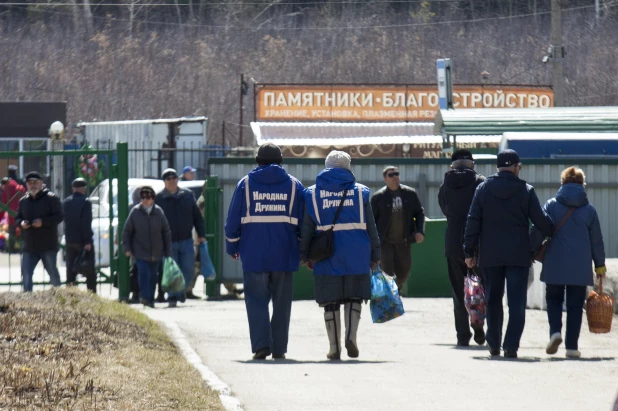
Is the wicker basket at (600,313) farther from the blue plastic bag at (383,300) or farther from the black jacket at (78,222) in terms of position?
the black jacket at (78,222)

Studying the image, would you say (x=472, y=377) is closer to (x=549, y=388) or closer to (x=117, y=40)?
(x=549, y=388)

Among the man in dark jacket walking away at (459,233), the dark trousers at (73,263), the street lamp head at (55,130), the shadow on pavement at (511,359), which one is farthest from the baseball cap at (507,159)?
the street lamp head at (55,130)

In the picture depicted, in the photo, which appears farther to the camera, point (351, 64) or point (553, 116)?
point (351, 64)

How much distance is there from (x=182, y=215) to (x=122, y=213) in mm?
772

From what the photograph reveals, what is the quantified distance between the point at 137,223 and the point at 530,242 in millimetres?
6797

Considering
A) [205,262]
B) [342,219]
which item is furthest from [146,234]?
[342,219]

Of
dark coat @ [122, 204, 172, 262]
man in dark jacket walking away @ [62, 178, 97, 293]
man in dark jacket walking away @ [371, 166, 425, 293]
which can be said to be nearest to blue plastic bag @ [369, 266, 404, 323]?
man in dark jacket walking away @ [371, 166, 425, 293]

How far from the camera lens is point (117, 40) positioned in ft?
190

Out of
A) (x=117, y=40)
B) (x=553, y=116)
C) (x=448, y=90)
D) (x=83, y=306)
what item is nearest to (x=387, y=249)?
(x=83, y=306)

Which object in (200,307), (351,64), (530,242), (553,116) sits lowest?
(200,307)

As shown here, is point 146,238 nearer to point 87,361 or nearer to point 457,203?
point 457,203

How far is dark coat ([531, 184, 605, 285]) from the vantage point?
10688mm

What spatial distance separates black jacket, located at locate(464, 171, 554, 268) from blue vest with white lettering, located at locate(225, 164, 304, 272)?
1.46 m

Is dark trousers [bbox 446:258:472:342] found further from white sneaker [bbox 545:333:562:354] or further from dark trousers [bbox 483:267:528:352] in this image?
white sneaker [bbox 545:333:562:354]
